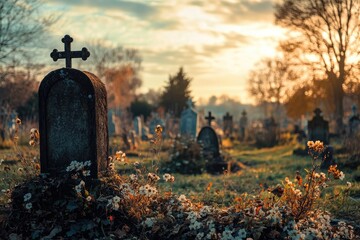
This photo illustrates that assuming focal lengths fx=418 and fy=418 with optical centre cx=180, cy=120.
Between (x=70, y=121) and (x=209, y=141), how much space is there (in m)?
8.89

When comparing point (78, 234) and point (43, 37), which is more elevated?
point (43, 37)

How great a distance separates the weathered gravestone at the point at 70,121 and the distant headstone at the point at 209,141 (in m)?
8.41

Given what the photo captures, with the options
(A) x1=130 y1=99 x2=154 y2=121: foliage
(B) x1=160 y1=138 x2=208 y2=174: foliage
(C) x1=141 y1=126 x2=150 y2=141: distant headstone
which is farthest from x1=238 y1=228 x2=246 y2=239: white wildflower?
(A) x1=130 y1=99 x2=154 y2=121: foliage

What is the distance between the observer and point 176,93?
1563 inches

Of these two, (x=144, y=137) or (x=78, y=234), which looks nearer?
(x=78, y=234)

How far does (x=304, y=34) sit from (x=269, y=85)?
31.5m

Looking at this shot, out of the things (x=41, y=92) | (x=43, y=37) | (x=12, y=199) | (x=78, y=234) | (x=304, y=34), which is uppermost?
(x=304, y=34)

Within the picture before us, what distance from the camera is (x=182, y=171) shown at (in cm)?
1269

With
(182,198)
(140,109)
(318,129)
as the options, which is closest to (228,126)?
(140,109)

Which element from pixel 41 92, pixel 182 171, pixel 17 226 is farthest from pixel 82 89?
pixel 182 171

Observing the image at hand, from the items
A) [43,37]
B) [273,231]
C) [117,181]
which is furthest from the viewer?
[43,37]

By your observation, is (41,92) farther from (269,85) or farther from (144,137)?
(269,85)

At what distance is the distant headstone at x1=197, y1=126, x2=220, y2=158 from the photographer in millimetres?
14797

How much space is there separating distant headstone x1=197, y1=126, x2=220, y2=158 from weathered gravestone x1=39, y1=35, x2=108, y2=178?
27.6ft
